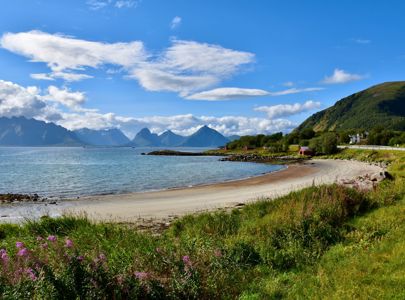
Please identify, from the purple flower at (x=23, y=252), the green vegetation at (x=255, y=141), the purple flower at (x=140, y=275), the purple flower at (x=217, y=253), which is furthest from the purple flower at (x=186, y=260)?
the green vegetation at (x=255, y=141)

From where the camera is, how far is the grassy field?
7.03m

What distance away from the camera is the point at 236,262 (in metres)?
9.47

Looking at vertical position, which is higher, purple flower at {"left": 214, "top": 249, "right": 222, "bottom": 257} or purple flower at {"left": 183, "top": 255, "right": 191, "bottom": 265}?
purple flower at {"left": 183, "top": 255, "right": 191, "bottom": 265}

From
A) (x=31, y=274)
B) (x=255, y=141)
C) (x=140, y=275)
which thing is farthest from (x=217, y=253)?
(x=255, y=141)

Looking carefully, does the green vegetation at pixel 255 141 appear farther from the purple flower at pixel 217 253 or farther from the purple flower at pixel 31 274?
the purple flower at pixel 31 274

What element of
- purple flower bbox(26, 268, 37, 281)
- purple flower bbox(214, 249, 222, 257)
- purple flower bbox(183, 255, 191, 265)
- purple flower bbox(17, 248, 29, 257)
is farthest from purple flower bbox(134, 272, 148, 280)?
purple flower bbox(214, 249, 222, 257)

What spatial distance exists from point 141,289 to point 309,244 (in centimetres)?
601

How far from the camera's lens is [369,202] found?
1614 centimetres

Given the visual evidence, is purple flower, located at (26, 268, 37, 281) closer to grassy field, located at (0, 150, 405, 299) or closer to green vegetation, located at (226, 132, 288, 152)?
grassy field, located at (0, 150, 405, 299)

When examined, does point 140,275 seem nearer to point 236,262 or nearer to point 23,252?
point 23,252

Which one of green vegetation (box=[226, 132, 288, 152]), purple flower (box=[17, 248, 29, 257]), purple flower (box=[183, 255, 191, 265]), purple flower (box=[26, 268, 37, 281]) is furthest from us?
green vegetation (box=[226, 132, 288, 152])

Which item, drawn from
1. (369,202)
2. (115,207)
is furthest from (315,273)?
(115,207)

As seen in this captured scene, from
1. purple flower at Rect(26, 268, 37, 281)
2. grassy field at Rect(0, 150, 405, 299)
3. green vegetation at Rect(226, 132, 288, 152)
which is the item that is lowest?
grassy field at Rect(0, 150, 405, 299)

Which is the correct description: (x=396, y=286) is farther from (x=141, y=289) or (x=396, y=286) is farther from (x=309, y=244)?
(x=141, y=289)
